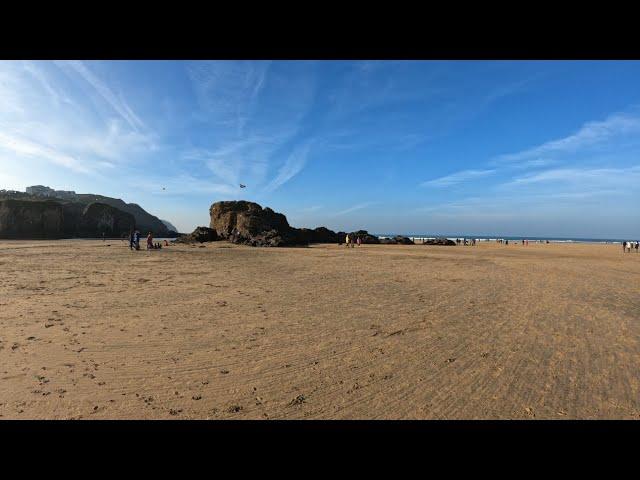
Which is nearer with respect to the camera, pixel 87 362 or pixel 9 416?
pixel 9 416

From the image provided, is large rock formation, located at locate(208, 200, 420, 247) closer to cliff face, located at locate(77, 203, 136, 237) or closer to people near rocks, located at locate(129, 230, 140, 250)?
people near rocks, located at locate(129, 230, 140, 250)

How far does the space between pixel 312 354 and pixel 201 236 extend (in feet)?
155

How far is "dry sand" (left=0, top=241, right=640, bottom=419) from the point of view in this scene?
4.48 metres

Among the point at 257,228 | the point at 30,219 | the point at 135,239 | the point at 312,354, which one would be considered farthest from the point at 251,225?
the point at 30,219

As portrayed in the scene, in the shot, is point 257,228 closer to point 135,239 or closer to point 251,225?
point 251,225

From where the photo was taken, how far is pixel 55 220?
76500 millimetres

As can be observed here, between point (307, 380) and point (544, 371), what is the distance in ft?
14.2

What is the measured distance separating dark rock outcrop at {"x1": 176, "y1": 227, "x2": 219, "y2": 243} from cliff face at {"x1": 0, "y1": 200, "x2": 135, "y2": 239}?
161 ft

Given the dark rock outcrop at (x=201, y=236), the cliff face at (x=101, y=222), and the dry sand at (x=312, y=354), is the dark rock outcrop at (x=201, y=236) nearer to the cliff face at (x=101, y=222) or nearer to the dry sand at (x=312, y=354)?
the dry sand at (x=312, y=354)
